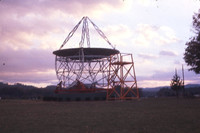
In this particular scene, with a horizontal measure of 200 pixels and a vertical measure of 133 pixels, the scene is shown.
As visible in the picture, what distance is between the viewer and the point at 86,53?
46.5 meters

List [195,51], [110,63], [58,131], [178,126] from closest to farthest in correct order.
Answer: [58,131]
[178,126]
[195,51]
[110,63]

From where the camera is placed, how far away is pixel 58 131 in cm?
1066

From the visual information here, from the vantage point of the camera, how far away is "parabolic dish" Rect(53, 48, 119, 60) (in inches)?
1767

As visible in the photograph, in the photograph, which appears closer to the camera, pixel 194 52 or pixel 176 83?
pixel 194 52

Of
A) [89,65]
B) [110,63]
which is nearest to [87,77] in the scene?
[89,65]

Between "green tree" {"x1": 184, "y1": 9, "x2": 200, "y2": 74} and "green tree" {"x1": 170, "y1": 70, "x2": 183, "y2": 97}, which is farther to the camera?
"green tree" {"x1": 170, "y1": 70, "x2": 183, "y2": 97}

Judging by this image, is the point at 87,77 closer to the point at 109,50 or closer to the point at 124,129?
the point at 109,50

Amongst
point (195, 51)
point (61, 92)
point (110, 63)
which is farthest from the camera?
point (61, 92)

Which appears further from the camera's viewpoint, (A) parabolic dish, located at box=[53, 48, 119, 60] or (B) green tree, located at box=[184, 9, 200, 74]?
(A) parabolic dish, located at box=[53, 48, 119, 60]

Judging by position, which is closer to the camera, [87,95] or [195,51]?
[195,51]

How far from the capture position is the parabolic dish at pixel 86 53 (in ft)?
147

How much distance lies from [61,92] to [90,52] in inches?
418

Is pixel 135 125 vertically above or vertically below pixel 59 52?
below

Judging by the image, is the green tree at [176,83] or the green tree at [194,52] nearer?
the green tree at [194,52]
